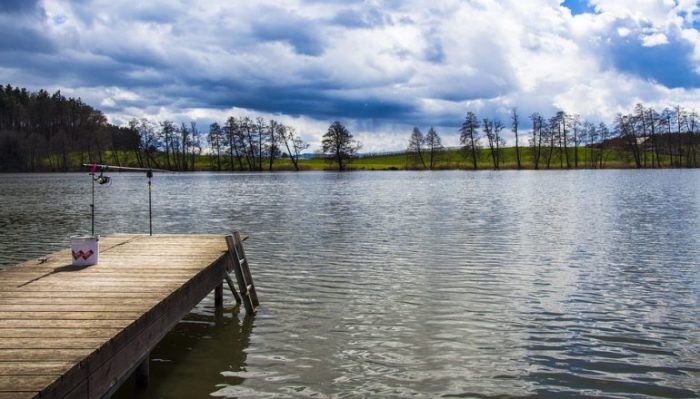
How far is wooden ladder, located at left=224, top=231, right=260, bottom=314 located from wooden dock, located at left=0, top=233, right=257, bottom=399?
0.03 metres

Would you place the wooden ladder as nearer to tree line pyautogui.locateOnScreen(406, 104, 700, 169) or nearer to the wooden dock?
the wooden dock

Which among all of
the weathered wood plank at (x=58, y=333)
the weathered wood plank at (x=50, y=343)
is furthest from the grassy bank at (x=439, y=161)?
the weathered wood plank at (x=50, y=343)

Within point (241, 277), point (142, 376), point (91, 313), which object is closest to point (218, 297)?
point (241, 277)

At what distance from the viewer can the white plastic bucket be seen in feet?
39.5

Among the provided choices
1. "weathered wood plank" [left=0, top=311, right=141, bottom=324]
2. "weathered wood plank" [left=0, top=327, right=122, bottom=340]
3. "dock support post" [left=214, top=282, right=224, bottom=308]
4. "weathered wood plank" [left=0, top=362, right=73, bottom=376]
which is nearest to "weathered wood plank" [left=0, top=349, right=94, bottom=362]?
"weathered wood plank" [left=0, top=362, right=73, bottom=376]

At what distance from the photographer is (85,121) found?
594ft

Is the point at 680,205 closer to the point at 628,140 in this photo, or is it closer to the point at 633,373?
the point at 633,373

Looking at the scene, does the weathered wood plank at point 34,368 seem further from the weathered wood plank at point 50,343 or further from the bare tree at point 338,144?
the bare tree at point 338,144

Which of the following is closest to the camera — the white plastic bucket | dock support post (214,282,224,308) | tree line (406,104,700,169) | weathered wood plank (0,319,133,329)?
weathered wood plank (0,319,133,329)

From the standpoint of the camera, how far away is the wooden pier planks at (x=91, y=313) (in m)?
5.95

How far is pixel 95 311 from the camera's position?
8.20 m

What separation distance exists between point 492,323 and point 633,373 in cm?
314

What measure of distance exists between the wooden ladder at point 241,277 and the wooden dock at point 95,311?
3cm

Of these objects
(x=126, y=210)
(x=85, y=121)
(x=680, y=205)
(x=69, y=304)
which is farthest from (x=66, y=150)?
(x=69, y=304)
